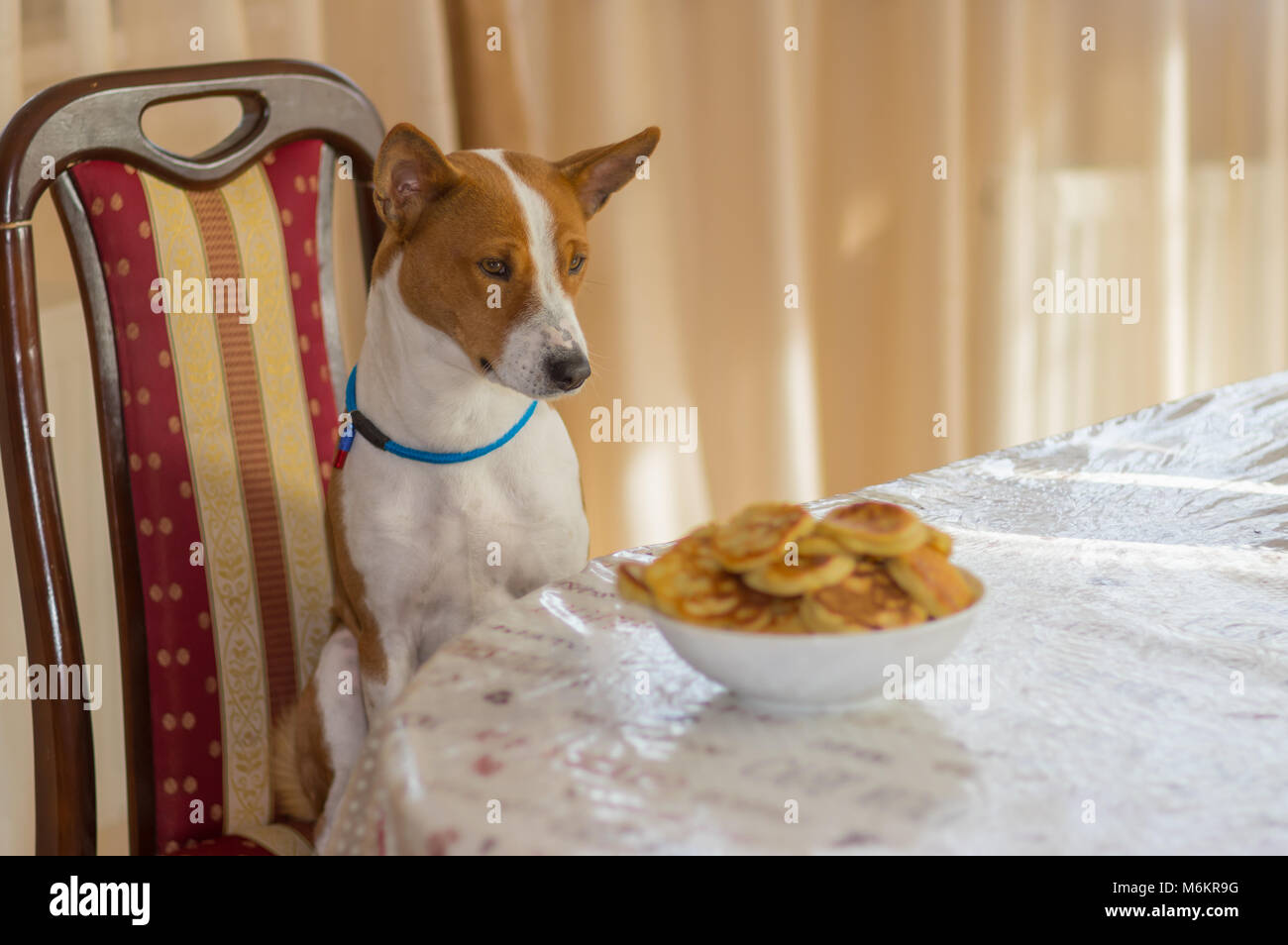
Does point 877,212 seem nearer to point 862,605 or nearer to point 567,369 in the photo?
point 567,369

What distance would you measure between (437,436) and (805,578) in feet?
2.48

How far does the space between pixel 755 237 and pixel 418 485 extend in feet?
5.13

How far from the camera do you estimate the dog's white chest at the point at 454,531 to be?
1.27 meters

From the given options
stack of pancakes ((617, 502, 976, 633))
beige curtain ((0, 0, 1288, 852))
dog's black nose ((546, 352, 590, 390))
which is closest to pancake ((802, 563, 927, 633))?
stack of pancakes ((617, 502, 976, 633))

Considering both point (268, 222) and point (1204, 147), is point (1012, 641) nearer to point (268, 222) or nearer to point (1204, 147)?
point (268, 222)

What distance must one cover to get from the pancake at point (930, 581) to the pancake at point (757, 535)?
55 mm

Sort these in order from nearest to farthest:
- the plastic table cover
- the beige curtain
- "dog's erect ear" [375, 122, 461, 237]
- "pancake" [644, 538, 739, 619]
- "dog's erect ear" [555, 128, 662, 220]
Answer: the plastic table cover → "pancake" [644, 538, 739, 619] → "dog's erect ear" [375, 122, 461, 237] → "dog's erect ear" [555, 128, 662, 220] → the beige curtain

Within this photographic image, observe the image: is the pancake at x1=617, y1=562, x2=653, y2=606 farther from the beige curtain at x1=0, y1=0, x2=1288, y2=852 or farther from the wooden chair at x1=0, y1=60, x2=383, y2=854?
the beige curtain at x1=0, y1=0, x2=1288, y2=852

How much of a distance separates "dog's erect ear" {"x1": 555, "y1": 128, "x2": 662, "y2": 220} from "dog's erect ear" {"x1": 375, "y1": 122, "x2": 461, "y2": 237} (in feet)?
0.55

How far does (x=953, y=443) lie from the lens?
289cm

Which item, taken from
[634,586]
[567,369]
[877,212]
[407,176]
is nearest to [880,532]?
[634,586]

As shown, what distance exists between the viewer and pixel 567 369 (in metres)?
1.25

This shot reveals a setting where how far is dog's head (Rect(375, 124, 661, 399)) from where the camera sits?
125 centimetres

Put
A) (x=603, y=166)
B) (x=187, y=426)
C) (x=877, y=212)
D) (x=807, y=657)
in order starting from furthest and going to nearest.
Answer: (x=877, y=212)
(x=603, y=166)
(x=187, y=426)
(x=807, y=657)
